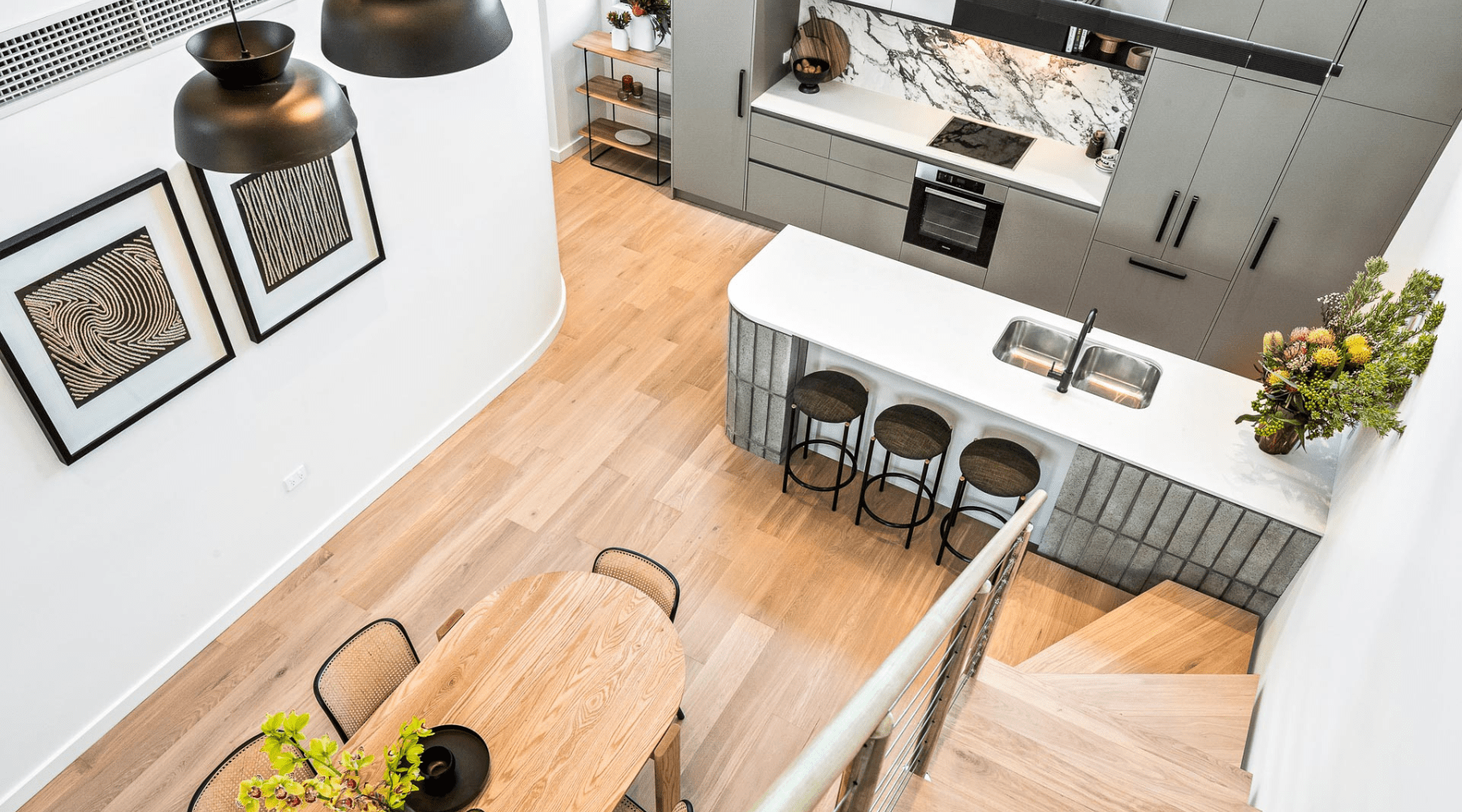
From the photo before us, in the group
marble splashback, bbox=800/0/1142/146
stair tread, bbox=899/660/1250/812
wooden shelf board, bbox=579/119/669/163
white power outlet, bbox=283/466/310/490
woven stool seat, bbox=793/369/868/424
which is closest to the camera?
stair tread, bbox=899/660/1250/812

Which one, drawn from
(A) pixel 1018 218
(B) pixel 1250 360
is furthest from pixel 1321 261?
(A) pixel 1018 218

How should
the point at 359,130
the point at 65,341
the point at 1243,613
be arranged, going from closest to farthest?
the point at 65,341 → the point at 359,130 → the point at 1243,613

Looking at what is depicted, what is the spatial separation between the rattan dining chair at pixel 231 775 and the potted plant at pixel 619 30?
5.12 metres

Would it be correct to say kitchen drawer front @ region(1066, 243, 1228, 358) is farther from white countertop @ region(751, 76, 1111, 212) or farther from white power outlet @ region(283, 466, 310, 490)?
white power outlet @ region(283, 466, 310, 490)

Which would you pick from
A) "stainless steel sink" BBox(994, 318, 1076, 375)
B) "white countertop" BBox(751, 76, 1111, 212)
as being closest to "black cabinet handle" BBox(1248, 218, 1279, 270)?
"white countertop" BBox(751, 76, 1111, 212)

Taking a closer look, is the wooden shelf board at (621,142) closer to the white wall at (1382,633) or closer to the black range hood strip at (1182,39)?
the black range hood strip at (1182,39)

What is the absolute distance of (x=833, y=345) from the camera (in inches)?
165

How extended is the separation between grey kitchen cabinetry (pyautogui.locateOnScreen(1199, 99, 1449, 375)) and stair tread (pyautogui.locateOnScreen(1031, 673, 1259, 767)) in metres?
2.53

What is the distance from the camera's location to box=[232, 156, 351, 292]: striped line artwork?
329 centimetres

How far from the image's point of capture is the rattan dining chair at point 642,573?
11.2ft

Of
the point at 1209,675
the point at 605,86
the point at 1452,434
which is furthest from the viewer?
the point at 605,86

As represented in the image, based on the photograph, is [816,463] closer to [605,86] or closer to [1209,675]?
[1209,675]

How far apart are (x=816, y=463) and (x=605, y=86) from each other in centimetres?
365

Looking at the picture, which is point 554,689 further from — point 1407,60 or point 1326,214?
point 1407,60
